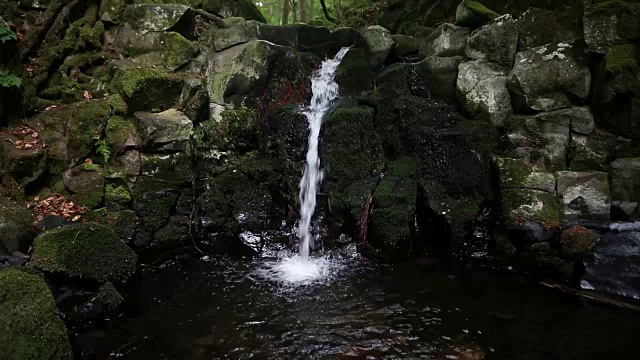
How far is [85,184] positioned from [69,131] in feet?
4.06

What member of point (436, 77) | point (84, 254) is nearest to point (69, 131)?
point (84, 254)

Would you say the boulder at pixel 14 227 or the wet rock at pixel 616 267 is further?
the wet rock at pixel 616 267

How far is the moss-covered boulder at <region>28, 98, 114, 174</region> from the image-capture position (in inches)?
317

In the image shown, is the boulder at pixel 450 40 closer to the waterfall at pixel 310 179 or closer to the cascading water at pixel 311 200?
the cascading water at pixel 311 200

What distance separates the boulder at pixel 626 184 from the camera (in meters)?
7.72

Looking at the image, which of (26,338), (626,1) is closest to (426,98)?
(626,1)

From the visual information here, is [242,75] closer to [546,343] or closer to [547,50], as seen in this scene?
[547,50]

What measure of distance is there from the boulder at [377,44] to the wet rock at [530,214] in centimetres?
583

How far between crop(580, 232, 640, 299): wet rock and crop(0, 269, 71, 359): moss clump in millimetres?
7758

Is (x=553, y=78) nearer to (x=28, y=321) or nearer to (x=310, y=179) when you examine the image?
(x=310, y=179)

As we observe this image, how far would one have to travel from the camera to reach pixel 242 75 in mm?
10297

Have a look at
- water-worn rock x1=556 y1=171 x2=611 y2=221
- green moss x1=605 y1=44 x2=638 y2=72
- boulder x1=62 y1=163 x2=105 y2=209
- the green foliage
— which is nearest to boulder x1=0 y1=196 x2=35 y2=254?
boulder x1=62 y1=163 x2=105 y2=209

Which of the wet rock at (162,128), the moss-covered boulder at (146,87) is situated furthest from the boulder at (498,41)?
the moss-covered boulder at (146,87)

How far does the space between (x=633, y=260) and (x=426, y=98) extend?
5.66 metres
